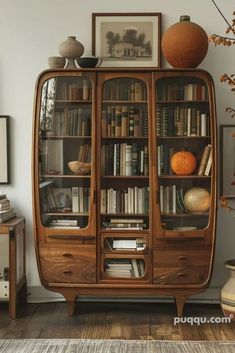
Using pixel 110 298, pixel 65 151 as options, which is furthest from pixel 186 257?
pixel 65 151

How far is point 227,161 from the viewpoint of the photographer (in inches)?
151

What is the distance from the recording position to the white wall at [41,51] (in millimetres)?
3814

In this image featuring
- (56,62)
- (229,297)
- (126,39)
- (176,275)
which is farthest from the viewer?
(126,39)

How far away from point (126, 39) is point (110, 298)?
2.00 metres

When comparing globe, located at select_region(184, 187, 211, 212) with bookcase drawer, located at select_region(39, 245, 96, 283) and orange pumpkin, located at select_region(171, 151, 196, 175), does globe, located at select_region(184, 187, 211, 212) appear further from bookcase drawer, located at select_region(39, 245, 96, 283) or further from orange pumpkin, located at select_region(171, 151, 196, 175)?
bookcase drawer, located at select_region(39, 245, 96, 283)

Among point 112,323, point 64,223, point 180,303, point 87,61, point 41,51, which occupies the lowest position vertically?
point 112,323

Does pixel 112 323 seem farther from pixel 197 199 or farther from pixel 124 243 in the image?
pixel 197 199

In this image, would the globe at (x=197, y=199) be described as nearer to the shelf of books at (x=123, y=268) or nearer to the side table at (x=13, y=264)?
the shelf of books at (x=123, y=268)

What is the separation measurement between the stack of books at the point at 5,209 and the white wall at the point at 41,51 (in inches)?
8.0

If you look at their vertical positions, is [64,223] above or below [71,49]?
below

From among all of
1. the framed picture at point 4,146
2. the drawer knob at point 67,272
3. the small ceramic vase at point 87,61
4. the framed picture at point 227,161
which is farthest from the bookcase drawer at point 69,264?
the small ceramic vase at point 87,61

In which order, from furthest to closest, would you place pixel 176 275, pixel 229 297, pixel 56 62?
pixel 56 62, pixel 176 275, pixel 229 297

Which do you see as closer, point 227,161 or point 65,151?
point 65,151

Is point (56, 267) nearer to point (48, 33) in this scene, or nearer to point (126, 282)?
point (126, 282)
